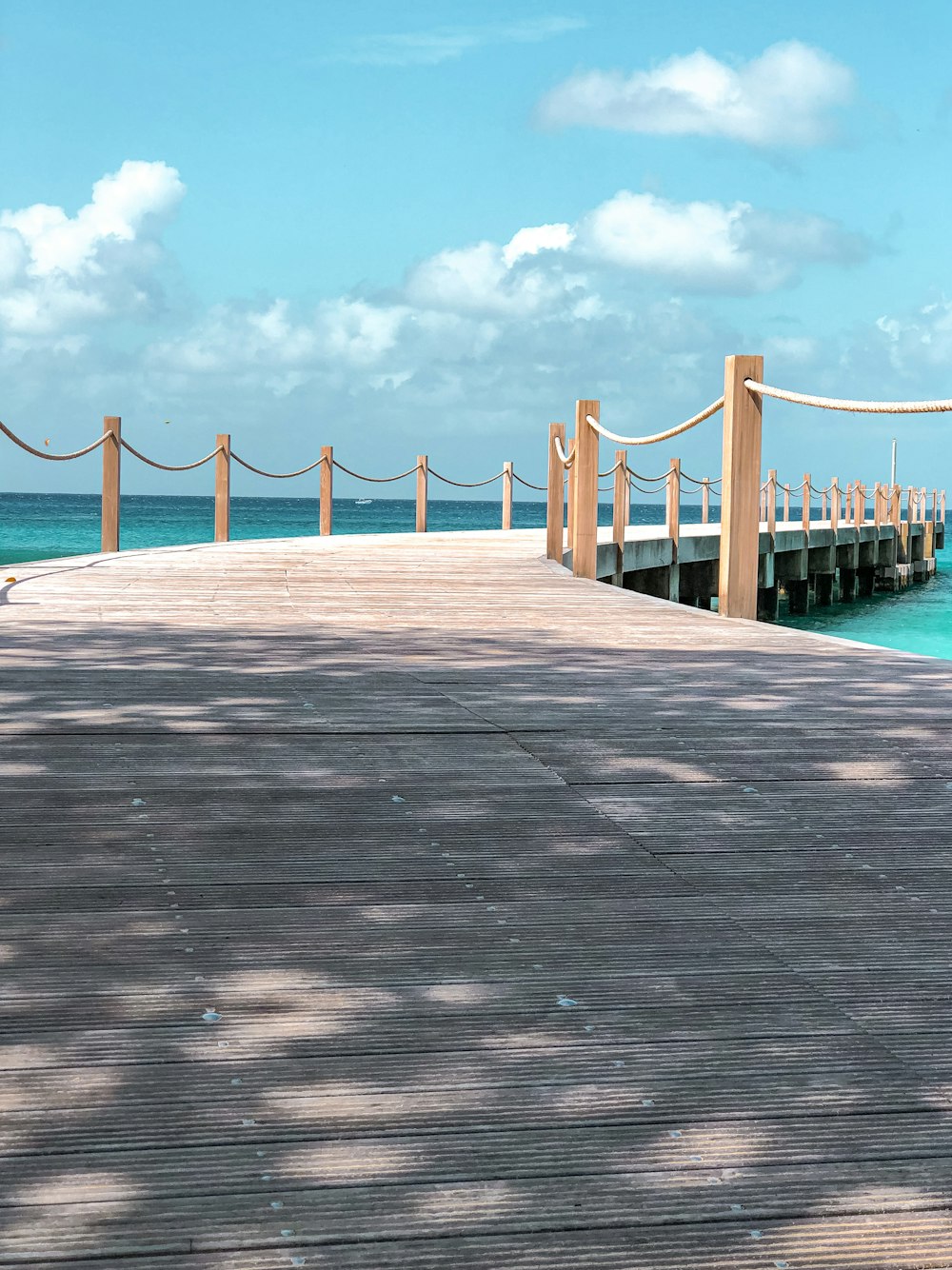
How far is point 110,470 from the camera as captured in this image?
1247cm

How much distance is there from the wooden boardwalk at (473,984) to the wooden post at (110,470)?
29.0 feet

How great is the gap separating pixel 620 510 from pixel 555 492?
208 centimetres

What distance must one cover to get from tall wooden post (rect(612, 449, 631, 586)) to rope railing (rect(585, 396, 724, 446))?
3.49 metres

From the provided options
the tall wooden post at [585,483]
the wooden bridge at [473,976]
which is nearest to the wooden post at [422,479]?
the tall wooden post at [585,483]

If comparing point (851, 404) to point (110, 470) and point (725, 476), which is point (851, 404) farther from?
point (110, 470)

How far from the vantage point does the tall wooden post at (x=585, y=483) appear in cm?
967

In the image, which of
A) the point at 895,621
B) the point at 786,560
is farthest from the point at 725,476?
the point at 895,621

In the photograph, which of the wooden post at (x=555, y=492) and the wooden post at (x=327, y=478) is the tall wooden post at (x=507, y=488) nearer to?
the wooden post at (x=327, y=478)

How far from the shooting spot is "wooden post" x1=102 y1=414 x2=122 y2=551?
12.4m

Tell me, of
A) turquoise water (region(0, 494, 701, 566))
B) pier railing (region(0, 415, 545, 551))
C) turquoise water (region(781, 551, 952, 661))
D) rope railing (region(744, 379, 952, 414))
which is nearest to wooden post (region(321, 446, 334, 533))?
pier railing (region(0, 415, 545, 551))

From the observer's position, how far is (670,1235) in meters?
1.24

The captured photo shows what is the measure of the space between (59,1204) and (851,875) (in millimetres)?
1491

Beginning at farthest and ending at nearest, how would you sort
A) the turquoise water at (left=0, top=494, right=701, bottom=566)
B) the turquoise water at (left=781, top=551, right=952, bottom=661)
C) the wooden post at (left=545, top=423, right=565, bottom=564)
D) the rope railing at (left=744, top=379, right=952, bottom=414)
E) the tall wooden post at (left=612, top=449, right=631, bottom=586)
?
the turquoise water at (left=0, top=494, right=701, bottom=566)
the turquoise water at (left=781, top=551, right=952, bottom=661)
the tall wooden post at (left=612, top=449, right=631, bottom=586)
the wooden post at (left=545, top=423, right=565, bottom=564)
the rope railing at (left=744, top=379, right=952, bottom=414)

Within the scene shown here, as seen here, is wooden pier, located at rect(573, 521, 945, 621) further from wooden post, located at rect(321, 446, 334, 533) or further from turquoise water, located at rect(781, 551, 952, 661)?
wooden post, located at rect(321, 446, 334, 533)
